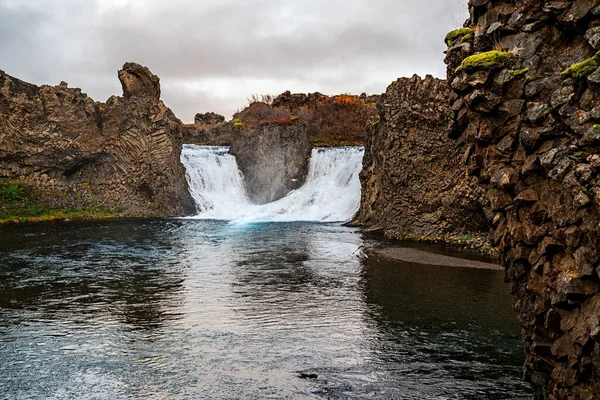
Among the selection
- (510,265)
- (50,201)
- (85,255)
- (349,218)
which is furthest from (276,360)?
(50,201)

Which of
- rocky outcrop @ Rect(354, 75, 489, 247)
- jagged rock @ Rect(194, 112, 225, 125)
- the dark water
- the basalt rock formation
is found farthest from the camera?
jagged rock @ Rect(194, 112, 225, 125)

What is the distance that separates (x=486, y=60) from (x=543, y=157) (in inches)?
82.4

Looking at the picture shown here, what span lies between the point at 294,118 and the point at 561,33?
57.0 m

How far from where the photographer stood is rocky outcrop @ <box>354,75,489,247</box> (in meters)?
31.2

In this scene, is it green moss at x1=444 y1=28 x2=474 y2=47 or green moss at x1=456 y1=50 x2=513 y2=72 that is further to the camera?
green moss at x1=444 y1=28 x2=474 y2=47

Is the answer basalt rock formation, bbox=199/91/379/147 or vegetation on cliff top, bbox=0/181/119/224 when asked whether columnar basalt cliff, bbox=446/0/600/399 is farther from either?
basalt rock formation, bbox=199/91/379/147

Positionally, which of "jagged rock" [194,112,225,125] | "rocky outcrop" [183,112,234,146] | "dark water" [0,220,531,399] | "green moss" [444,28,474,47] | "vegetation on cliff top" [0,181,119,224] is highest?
"jagged rock" [194,112,225,125]

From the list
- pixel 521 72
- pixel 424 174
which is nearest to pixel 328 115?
pixel 424 174

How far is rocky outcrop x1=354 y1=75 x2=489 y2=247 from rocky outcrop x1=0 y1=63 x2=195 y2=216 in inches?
1043

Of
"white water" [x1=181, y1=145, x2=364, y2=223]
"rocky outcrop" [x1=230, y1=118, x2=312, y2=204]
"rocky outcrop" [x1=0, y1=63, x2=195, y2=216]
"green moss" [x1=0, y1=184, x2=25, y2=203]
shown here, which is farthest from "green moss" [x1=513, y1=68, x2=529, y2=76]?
"rocky outcrop" [x1=230, y1=118, x2=312, y2=204]

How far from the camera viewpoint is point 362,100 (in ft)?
299

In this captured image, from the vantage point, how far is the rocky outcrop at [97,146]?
47.7m

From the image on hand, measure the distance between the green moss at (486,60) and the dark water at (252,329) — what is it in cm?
597

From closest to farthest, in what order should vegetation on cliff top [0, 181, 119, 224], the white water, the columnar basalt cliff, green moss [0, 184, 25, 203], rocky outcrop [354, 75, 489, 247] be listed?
the columnar basalt cliff < rocky outcrop [354, 75, 489, 247] < vegetation on cliff top [0, 181, 119, 224] < green moss [0, 184, 25, 203] < the white water
